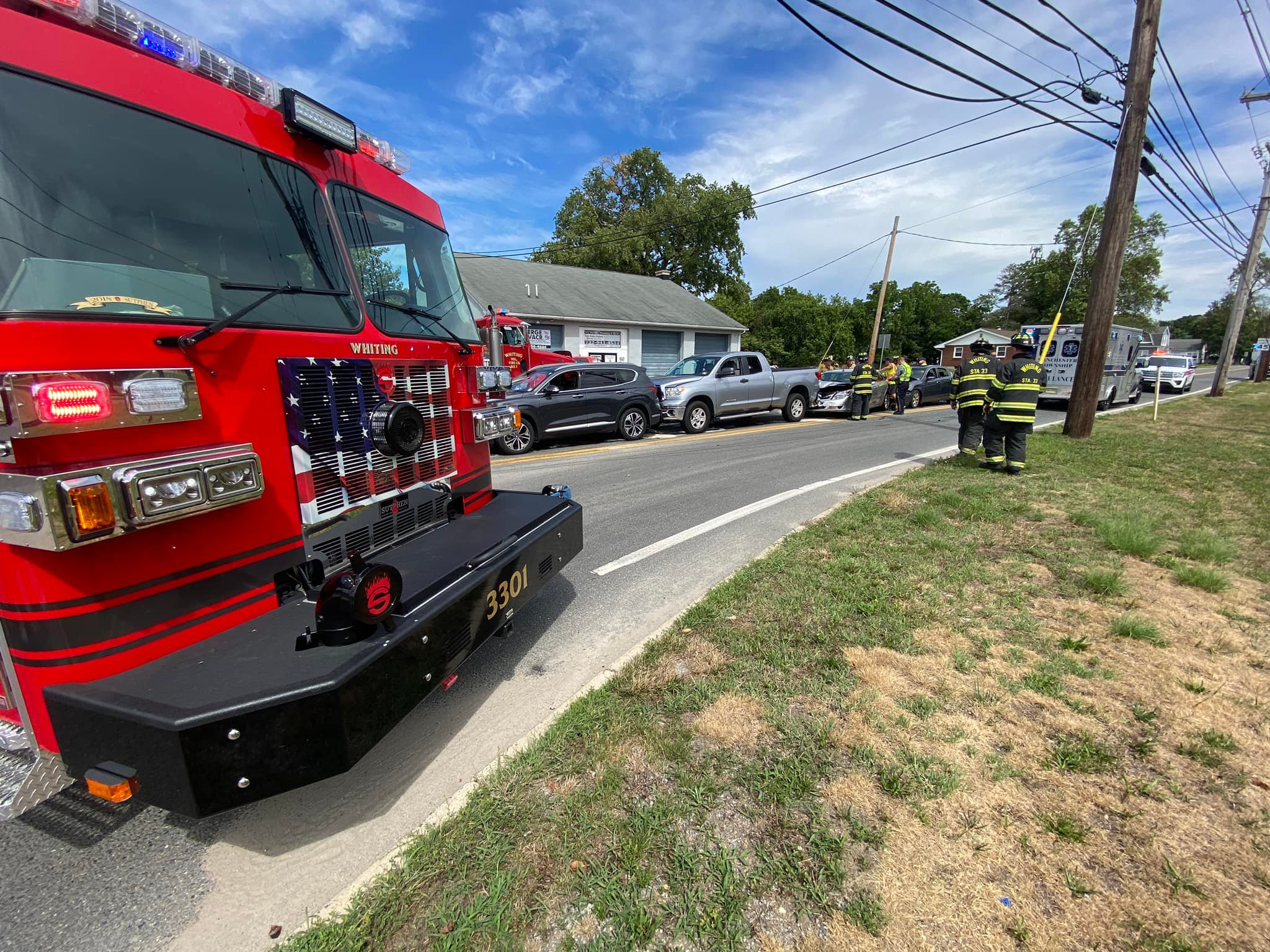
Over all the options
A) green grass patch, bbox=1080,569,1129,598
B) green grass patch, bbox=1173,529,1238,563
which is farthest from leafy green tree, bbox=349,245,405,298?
green grass patch, bbox=1173,529,1238,563

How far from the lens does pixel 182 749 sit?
1.47m

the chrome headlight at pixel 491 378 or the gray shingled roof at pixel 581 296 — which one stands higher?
the gray shingled roof at pixel 581 296

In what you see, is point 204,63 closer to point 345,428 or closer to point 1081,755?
point 345,428

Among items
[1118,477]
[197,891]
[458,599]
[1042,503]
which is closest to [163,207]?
[458,599]

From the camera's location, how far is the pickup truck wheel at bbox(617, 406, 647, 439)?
38.8ft

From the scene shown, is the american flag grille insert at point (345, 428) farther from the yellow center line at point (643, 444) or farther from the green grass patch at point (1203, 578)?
the yellow center line at point (643, 444)

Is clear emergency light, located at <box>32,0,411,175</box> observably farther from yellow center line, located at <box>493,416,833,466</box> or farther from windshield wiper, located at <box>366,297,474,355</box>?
yellow center line, located at <box>493,416,833,466</box>

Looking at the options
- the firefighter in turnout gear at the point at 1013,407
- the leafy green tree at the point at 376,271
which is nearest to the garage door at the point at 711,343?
the firefighter in turnout gear at the point at 1013,407

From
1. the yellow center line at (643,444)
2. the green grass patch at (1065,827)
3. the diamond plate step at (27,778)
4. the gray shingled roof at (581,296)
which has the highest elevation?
the gray shingled roof at (581,296)

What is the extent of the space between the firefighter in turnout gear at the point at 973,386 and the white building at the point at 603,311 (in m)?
13.2

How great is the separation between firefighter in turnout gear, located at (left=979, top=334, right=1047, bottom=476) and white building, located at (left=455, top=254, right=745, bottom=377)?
13948 millimetres

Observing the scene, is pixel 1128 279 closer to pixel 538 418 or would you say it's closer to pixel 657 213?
pixel 657 213

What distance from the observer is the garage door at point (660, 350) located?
1054 inches

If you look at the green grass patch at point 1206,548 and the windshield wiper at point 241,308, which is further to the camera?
the green grass patch at point 1206,548
